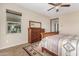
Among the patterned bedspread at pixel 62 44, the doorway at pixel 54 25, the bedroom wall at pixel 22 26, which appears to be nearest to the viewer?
the patterned bedspread at pixel 62 44

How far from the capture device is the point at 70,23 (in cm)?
194

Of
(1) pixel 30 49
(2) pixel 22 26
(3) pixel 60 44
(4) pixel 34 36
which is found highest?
(2) pixel 22 26

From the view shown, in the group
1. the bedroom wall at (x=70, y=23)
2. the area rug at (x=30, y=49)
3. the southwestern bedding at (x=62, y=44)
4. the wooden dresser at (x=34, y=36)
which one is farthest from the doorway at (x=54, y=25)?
the area rug at (x=30, y=49)

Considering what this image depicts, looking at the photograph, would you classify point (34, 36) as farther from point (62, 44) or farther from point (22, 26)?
point (62, 44)

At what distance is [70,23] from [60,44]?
54 centimetres

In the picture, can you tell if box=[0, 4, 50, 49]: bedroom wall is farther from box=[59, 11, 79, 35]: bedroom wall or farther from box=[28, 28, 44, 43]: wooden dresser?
box=[59, 11, 79, 35]: bedroom wall

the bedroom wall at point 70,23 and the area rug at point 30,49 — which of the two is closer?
the bedroom wall at point 70,23

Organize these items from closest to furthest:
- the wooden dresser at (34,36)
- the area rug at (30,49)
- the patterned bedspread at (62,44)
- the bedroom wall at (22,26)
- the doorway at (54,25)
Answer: the patterned bedspread at (62,44), the doorway at (54,25), the bedroom wall at (22,26), the area rug at (30,49), the wooden dresser at (34,36)

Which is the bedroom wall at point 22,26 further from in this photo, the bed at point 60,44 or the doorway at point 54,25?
the bed at point 60,44

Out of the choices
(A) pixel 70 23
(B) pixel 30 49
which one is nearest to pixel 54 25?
(A) pixel 70 23

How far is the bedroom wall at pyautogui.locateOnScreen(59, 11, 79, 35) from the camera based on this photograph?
74.6 inches

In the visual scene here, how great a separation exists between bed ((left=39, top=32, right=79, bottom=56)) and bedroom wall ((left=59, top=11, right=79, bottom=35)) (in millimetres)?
139

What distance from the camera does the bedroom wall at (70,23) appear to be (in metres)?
1.89

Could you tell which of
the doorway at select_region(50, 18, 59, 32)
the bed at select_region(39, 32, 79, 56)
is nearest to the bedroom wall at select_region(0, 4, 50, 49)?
the doorway at select_region(50, 18, 59, 32)
